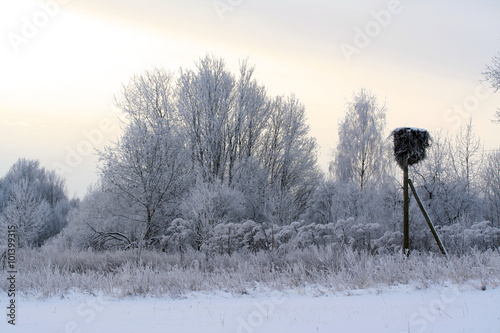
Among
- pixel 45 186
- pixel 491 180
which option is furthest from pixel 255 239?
pixel 45 186

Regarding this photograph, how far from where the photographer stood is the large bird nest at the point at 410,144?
1414 cm

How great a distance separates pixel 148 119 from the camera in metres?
24.7

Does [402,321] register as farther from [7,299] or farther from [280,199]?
[280,199]

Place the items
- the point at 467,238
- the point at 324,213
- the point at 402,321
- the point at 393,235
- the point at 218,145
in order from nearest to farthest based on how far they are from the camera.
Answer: the point at 402,321 → the point at 467,238 → the point at 393,235 → the point at 218,145 → the point at 324,213

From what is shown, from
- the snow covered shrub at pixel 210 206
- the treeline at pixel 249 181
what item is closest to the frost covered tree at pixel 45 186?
the treeline at pixel 249 181

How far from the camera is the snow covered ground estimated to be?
4586 millimetres

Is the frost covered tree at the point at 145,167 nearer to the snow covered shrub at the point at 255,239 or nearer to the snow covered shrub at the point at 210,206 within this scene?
the snow covered shrub at the point at 210,206

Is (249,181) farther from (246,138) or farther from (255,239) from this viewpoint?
(255,239)

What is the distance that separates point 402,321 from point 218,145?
951 inches

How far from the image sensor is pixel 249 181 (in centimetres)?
2898

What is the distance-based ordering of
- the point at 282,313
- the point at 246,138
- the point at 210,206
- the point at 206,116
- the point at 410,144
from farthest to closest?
the point at 246,138, the point at 206,116, the point at 210,206, the point at 410,144, the point at 282,313

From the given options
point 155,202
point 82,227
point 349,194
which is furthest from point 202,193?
point 349,194

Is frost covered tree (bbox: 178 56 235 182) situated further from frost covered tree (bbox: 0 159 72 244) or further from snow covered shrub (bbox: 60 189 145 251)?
frost covered tree (bbox: 0 159 72 244)

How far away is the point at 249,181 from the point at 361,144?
10342 mm
